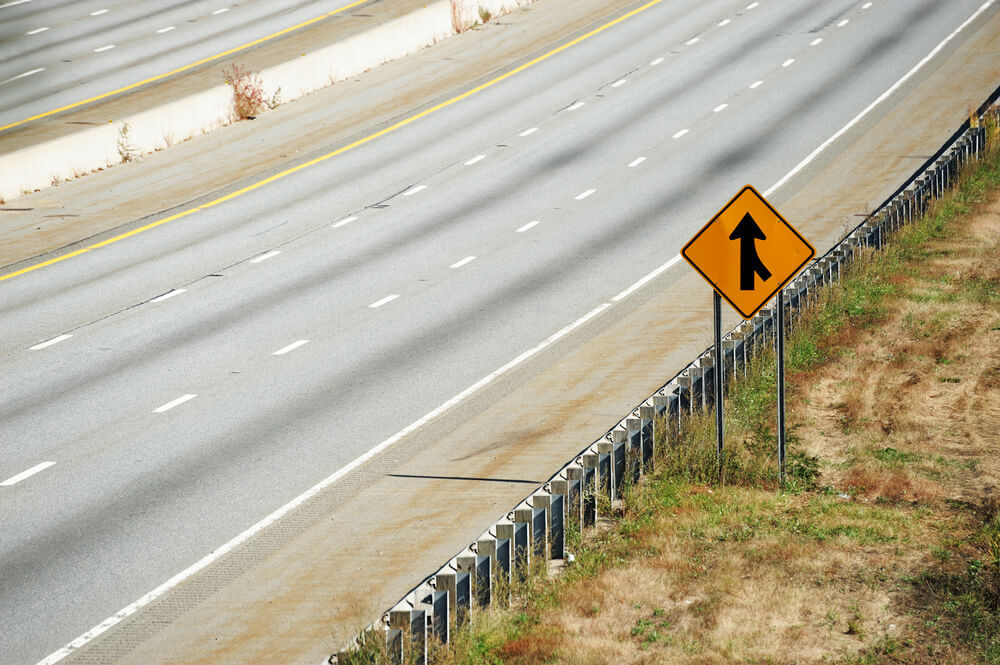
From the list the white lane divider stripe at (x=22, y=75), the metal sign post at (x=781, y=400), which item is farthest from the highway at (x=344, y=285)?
the metal sign post at (x=781, y=400)

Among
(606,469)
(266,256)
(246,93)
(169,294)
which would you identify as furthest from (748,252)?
(246,93)

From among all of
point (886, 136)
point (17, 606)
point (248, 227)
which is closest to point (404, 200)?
point (248, 227)

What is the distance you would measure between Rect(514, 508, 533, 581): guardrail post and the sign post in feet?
8.83

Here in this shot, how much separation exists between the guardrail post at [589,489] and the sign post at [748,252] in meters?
1.80

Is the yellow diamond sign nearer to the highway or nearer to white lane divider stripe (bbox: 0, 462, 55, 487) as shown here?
the highway

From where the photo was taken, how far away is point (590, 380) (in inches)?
621

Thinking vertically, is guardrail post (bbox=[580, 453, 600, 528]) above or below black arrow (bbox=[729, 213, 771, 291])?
below

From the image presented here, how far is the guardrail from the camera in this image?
26.8ft

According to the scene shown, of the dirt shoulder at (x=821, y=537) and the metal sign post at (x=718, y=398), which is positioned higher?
the metal sign post at (x=718, y=398)

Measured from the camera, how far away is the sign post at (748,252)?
11.0m

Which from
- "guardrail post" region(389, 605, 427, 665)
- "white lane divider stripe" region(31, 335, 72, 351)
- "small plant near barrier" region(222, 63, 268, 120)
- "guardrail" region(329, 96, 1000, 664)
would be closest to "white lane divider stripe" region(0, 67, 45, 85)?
"small plant near barrier" region(222, 63, 268, 120)

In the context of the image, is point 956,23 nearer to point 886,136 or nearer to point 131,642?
point 886,136

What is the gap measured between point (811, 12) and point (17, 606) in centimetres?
4058

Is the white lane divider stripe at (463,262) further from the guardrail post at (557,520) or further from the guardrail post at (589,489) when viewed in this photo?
the guardrail post at (557,520)
